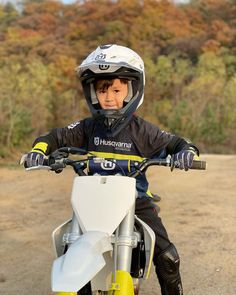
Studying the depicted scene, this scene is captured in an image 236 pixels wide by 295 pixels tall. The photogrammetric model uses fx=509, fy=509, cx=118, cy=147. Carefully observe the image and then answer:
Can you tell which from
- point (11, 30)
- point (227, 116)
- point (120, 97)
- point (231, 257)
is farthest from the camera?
point (11, 30)

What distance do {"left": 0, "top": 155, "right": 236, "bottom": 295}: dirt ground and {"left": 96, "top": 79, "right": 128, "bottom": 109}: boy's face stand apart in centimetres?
177

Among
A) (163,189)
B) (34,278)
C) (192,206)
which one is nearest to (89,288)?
(34,278)

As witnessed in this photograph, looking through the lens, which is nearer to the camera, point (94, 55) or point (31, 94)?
point (94, 55)

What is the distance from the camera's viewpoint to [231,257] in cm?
481

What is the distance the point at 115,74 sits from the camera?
2.89 meters

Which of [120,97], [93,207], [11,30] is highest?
[11,30]

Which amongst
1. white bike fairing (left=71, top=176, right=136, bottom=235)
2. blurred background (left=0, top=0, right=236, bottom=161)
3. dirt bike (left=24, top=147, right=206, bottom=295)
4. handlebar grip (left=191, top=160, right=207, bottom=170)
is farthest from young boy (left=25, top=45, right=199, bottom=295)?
blurred background (left=0, top=0, right=236, bottom=161)

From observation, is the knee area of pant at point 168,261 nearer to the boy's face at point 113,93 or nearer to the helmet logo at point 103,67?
the boy's face at point 113,93

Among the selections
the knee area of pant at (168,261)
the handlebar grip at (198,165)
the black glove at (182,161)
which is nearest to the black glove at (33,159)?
the black glove at (182,161)

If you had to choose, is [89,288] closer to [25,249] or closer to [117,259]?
[117,259]

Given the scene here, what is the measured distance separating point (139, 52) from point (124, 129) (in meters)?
33.1

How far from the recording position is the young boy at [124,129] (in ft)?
9.52

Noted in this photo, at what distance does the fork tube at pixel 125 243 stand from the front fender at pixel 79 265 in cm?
18

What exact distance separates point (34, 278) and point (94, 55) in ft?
7.65
